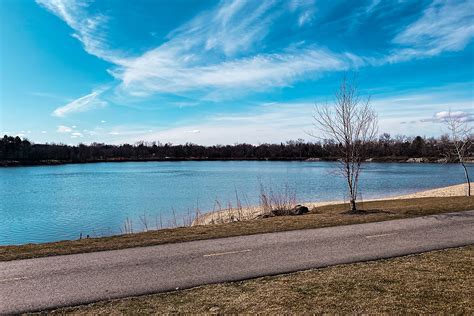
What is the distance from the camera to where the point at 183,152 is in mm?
174000

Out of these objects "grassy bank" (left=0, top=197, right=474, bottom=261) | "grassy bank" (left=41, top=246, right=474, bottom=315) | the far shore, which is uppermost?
the far shore

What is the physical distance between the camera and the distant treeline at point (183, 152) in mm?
120125

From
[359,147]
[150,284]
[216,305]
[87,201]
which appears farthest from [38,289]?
[87,201]

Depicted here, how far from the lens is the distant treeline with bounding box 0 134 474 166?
4729 inches

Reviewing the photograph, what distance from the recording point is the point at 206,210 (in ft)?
88.7

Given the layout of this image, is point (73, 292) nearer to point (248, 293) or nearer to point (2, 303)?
point (2, 303)

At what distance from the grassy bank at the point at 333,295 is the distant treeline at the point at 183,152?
114 m

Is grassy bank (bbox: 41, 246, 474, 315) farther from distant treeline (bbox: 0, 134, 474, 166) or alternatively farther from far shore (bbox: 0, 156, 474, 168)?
distant treeline (bbox: 0, 134, 474, 166)

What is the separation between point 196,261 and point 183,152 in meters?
167

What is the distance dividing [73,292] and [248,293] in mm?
Result: 2813

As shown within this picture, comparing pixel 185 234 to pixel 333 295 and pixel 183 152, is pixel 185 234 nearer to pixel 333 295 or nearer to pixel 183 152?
pixel 333 295

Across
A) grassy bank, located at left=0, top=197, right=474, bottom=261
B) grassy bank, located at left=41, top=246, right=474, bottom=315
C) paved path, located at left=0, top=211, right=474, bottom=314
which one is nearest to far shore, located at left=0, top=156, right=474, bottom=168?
grassy bank, located at left=0, top=197, right=474, bottom=261

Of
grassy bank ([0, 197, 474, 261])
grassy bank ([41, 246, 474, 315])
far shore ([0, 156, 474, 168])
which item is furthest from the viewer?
far shore ([0, 156, 474, 168])

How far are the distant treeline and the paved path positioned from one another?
110301mm
